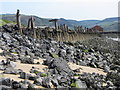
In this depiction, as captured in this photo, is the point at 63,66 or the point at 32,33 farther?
the point at 32,33

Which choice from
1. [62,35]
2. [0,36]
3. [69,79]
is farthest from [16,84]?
[62,35]

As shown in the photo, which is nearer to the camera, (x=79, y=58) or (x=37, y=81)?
(x=37, y=81)

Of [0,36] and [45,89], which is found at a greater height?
[0,36]

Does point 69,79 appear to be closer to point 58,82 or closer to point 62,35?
point 58,82

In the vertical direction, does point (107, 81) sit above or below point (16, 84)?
below

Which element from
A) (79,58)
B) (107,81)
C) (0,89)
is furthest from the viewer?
(79,58)

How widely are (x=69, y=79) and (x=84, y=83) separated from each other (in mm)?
702

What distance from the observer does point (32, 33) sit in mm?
26094

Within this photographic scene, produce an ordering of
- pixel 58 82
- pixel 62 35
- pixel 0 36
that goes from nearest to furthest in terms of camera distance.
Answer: pixel 58 82
pixel 0 36
pixel 62 35

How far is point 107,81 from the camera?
10891 millimetres

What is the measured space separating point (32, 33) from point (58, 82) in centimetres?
1757

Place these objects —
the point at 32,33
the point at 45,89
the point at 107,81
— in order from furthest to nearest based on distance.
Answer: the point at 32,33, the point at 107,81, the point at 45,89

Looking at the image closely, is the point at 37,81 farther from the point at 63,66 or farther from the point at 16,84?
the point at 63,66

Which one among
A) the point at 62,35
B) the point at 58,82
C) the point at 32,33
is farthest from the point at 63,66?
the point at 62,35
